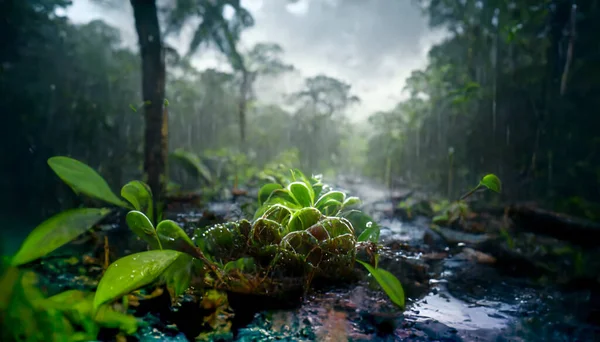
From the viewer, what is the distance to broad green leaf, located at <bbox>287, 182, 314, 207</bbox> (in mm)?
1868

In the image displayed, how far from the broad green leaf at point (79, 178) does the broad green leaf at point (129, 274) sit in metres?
0.42

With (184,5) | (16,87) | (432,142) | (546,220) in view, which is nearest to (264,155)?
(432,142)

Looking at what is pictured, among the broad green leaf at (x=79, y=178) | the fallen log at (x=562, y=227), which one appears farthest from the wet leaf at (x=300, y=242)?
the fallen log at (x=562, y=227)

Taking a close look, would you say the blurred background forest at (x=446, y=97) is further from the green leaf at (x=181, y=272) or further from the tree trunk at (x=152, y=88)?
the green leaf at (x=181, y=272)

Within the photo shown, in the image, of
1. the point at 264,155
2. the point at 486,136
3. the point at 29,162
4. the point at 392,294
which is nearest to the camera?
the point at 392,294

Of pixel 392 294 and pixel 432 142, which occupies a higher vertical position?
pixel 432 142

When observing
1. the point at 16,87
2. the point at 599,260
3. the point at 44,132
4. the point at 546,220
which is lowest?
the point at 599,260

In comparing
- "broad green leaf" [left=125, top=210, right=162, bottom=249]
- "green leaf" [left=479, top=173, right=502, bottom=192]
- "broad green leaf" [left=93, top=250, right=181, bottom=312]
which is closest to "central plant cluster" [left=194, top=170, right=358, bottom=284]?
"broad green leaf" [left=125, top=210, right=162, bottom=249]

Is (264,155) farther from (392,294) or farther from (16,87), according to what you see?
(392,294)

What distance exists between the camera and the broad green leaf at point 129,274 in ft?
3.59

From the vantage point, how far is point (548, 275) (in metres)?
2.91

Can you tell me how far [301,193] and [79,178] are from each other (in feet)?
3.57

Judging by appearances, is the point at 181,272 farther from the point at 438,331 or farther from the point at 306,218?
the point at 438,331

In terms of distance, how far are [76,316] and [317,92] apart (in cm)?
3414
